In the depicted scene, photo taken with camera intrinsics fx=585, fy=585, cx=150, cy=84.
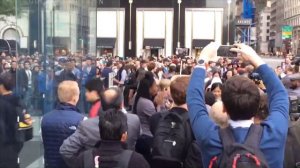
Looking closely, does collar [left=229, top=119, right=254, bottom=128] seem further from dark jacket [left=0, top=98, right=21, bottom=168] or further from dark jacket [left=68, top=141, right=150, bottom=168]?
dark jacket [left=0, top=98, right=21, bottom=168]

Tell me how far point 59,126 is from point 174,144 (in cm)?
139

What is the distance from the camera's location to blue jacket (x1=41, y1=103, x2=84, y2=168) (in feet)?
18.9

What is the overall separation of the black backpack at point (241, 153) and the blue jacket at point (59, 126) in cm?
273

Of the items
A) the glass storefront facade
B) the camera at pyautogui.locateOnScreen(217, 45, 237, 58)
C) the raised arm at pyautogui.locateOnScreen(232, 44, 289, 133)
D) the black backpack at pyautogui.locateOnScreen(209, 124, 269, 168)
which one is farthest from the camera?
the glass storefront facade

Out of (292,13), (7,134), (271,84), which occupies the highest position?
(292,13)

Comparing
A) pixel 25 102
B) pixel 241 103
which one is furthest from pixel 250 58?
pixel 25 102

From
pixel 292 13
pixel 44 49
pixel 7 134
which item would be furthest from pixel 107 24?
pixel 292 13

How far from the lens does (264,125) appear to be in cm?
335

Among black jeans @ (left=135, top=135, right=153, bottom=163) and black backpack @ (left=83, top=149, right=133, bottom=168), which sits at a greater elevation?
black backpack @ (left=83, top=149, right=133, bottom=168)

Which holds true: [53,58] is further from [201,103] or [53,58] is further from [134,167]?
[201,103]

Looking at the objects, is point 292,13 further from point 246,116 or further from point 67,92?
point 246,116

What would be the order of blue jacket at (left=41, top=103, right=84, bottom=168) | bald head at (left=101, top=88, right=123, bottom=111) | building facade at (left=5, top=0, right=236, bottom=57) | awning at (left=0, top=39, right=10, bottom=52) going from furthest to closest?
building facade at (left=5, top=0, right=236, bottom=57), awning at (left=0, top=39, right=10, bottom=52), blue jacket at (left=41, top=103, right=84, bottom=168), bald head at (left=101, top=88, right=123, bottom=111)

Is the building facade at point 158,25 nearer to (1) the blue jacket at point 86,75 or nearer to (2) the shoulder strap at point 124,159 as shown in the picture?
(1) the blue jacket at point 86,75

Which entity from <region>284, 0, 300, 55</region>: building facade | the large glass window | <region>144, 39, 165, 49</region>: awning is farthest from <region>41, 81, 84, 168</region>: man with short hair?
<region>284, 0, 300, 55</region>: building facade
